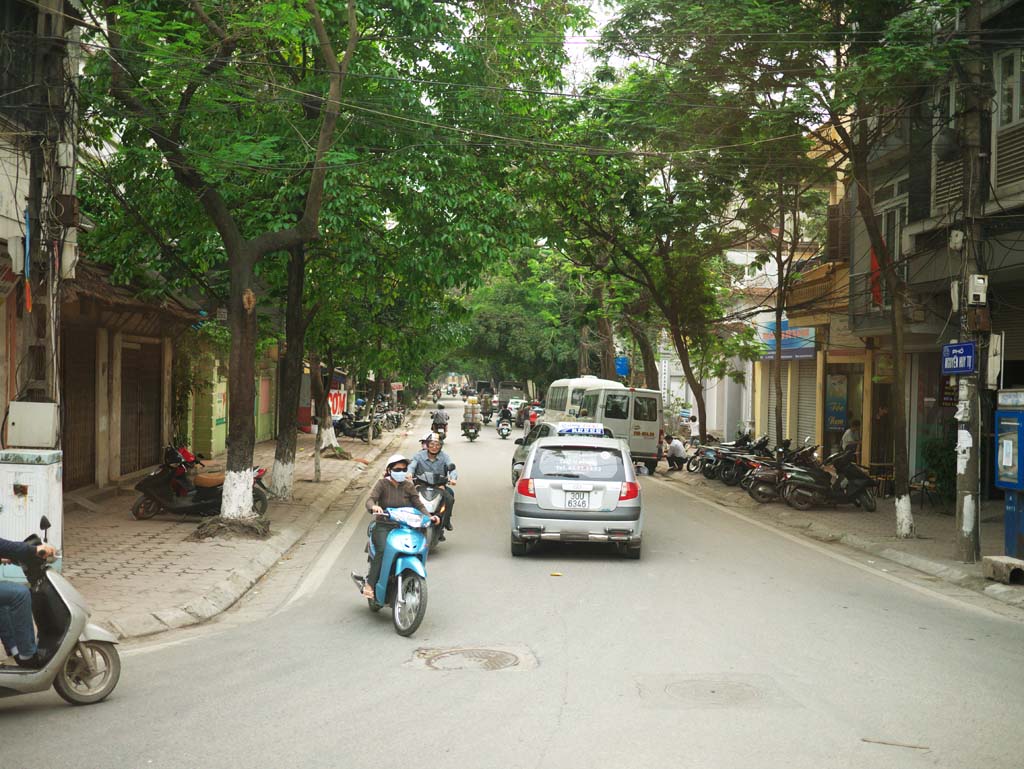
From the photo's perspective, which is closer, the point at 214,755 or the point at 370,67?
the point at 214,755

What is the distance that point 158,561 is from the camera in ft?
37.6

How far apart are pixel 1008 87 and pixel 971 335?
15.0 ft

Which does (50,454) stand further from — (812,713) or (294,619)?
(812,713)

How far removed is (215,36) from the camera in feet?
45.2

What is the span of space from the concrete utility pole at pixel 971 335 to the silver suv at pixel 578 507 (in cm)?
416

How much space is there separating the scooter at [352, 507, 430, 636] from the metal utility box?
7.14m

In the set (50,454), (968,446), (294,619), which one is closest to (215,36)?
(50,454)

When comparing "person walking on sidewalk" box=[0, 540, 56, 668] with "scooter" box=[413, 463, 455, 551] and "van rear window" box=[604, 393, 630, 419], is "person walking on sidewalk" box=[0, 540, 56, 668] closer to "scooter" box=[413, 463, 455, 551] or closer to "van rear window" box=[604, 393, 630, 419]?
"scooter" box=[413, 463, 455, 551]

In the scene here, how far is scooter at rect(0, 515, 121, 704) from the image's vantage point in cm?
584

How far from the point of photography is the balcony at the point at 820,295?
79.3 feet

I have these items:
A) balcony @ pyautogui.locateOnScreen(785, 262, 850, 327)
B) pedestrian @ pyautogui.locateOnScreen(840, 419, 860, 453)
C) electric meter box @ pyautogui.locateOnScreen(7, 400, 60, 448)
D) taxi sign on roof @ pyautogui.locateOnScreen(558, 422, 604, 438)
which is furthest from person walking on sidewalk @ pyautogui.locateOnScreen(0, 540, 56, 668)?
balcony @ pyautogui.locateOnScreen(785, 262, 850, 327)

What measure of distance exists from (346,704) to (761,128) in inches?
544

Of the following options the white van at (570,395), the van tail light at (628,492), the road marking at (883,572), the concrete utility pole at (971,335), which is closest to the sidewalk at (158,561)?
the van tail light at (628,492)

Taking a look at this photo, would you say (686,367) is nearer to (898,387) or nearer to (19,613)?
(898,387)
